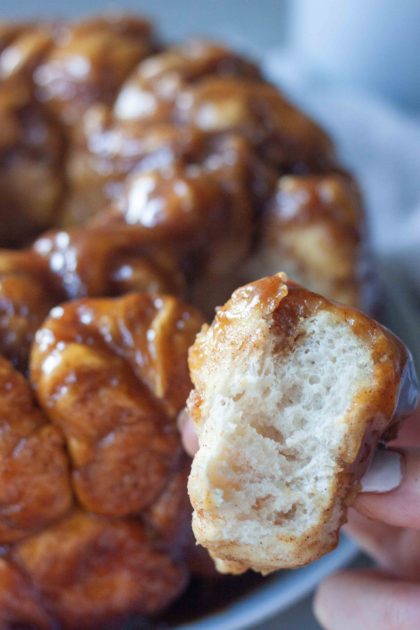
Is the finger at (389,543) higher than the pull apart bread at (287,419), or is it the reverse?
the pull apart bread at (287,419)

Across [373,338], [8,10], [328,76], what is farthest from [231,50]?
[8,10]

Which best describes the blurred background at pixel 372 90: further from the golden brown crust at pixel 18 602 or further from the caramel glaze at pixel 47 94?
the golden brown crust at pixel 18 602

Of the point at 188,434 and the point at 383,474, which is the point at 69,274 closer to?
the point at 188,434

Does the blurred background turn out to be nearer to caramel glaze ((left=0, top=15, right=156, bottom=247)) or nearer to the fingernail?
caramel glaze ((left=0, top=15, right=156, bottom=247))

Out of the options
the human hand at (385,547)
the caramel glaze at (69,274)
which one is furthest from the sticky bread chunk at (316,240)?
Answer: the human hand at (385,547)

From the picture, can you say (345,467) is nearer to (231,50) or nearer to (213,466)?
(213,466)

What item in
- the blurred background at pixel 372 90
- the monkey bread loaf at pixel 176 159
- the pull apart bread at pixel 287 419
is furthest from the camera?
the blurred background at pixel 372 90

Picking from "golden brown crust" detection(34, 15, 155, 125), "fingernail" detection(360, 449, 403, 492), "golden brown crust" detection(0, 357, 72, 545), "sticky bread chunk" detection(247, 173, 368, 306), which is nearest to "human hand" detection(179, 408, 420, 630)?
"fingernail" detection(360, 449, 403, 492)
